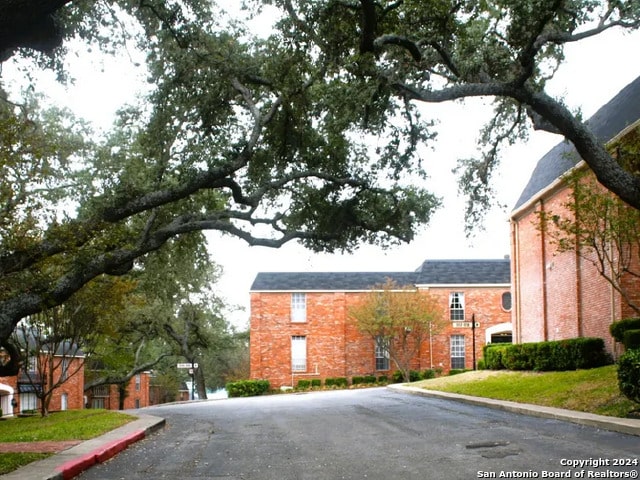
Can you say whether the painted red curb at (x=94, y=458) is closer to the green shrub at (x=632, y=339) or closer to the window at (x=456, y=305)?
the green shrub at (x=632, y=339)

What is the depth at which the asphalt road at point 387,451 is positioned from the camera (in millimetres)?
8102

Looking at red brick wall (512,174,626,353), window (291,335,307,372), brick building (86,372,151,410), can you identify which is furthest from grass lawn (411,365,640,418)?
brick building (86,372,151,410)

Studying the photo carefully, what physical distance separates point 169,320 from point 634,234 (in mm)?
35689

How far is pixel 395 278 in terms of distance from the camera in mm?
49406

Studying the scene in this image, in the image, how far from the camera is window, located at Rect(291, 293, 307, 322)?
46.7m

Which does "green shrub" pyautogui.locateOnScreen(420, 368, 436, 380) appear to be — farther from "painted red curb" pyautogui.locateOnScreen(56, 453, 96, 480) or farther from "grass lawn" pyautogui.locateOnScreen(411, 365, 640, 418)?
"painted red curb" pyautogui.locateOnScreen(56, 453, 96, 480)

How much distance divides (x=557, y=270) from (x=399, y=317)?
17968 millimetres

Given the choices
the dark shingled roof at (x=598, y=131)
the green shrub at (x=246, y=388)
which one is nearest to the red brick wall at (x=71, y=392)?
the green shrub at (x=246, y=388)

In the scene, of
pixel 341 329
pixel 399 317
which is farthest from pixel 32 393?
pixel 399 317

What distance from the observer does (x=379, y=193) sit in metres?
20.6

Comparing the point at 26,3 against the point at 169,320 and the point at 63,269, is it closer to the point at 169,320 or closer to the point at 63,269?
the point at 63,269

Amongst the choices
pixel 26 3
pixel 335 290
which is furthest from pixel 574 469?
pixel 335 290

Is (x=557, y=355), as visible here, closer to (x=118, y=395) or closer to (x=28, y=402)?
(x=28, y=402)

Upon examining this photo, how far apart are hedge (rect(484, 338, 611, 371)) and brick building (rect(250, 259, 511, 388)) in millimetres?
18714
